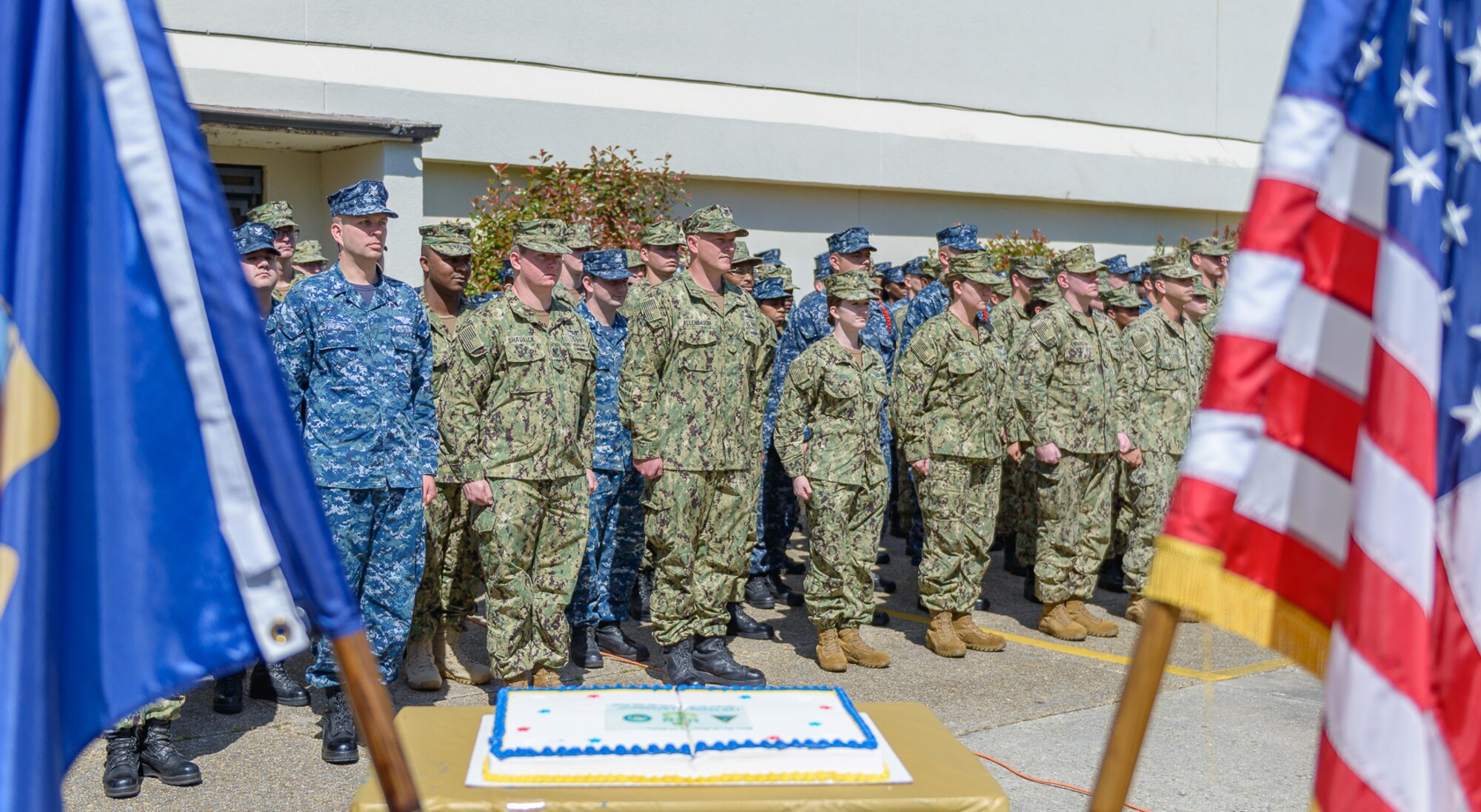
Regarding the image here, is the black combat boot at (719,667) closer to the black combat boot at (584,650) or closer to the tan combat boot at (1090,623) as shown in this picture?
the black combat boot at (584,650)

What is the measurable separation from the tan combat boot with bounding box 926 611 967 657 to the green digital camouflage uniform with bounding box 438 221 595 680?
2357 millimetres

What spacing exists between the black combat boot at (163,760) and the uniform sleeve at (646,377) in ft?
8.18

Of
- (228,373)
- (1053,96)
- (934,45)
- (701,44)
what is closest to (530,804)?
(228,373)

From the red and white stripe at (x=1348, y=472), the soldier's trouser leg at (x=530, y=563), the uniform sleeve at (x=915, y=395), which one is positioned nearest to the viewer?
the red and white stripe at (x=1348, y=472)

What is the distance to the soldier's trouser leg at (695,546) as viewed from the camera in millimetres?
6895

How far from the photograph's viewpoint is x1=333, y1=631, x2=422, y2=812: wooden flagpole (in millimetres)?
2053

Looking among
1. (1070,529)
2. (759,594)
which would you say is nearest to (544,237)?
(759,594)

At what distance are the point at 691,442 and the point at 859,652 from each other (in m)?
1.56

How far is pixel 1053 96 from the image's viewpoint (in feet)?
62.0

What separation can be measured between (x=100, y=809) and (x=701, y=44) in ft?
38.8

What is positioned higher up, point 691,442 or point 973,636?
point 691,442

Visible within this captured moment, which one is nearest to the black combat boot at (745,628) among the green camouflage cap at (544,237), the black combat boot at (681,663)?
the black combat boot at (681,663)

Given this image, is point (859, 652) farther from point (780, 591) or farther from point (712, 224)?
point (712, 224)

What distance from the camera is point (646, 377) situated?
6.97 metres
